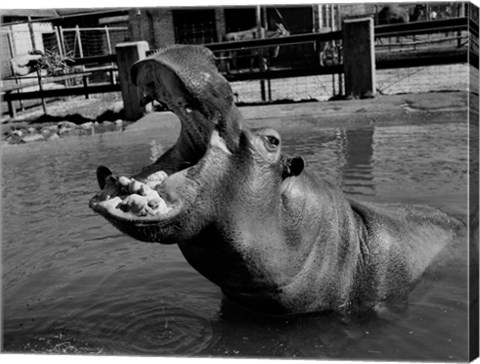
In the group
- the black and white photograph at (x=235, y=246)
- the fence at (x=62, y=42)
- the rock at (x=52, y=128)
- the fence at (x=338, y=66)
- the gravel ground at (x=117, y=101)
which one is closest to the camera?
the black and white photograph at (x=235, y=246)

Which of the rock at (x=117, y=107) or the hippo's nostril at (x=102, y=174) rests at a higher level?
the hippo's nostril at (x=102, y=174)

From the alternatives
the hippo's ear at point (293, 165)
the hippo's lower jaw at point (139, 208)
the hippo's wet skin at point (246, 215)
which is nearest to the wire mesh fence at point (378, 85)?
the hippo's wet skin at point (246, 215)

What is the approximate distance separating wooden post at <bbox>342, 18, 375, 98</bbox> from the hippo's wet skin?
A: 6724 millimetres

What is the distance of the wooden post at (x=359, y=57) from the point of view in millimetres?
9812

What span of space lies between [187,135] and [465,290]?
1.81m

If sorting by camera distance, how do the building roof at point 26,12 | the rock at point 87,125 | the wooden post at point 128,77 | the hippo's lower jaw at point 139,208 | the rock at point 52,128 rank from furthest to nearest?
1. the wooden post at point 128,77
2. the rock at point 87,125
3. the rock at point 52,128
4. the building roof at point 26,12
5. the hippo's lower jaw at point 139,208

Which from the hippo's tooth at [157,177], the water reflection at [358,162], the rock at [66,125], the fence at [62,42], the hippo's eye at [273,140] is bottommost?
the water reflection at [358,162]

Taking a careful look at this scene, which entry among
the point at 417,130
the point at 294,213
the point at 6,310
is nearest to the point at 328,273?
the point at 294,213

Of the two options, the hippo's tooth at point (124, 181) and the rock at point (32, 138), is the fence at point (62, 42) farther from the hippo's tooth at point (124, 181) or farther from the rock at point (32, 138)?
the hippo's tooth at point (124, 181)

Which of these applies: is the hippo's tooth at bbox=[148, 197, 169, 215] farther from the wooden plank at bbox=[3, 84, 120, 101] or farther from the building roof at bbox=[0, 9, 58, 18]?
the wooden plank at bbox=[3, 84, 120, 101]

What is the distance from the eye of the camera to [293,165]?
2.64 meters

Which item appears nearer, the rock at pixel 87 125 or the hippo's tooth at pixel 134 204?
the hippo's tooth at pixel 134 204

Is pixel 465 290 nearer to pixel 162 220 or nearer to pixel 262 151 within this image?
pixel 262 151

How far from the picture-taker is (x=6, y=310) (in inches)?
149
